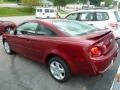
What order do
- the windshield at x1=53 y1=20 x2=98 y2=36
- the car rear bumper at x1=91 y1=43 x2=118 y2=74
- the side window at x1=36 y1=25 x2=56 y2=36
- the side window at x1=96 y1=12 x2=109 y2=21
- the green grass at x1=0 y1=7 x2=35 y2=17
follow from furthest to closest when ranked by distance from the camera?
1. the green grass at x1=0 y1=7 x2=35 y2=17
2. the side window at x1=96 y1=12 x2=109 y2=21
3. the side window at x1=36 y1=25 x2=56 y2=36
4. the windshield at x1=53 y1=20 x2=98 y2=36
5. the car rear bumper at x1=91 y1=43 x2=118 y2=74

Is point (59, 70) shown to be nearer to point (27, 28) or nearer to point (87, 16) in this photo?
point (27, 28)

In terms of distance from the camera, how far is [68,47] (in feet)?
15.3

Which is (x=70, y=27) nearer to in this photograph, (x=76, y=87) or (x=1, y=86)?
(x=76, y=87)

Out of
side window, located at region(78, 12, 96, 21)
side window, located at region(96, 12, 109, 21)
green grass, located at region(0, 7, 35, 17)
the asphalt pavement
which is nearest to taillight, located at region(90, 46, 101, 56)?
the asphalt pavement

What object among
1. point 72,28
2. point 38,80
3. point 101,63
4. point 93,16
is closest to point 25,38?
point 38,80

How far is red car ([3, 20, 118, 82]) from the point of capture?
4473 mm

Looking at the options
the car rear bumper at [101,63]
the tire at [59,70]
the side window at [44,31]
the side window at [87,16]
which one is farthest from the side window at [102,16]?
the tire at [59,70]

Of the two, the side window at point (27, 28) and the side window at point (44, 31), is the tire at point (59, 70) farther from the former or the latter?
the side window at point (27, 28)

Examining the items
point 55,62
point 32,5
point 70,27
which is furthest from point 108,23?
point 32,5

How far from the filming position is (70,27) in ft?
17.8

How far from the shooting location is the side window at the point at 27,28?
5879 mm

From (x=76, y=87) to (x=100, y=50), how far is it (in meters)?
1.05

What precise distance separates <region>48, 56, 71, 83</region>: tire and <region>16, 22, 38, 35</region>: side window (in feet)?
3.75

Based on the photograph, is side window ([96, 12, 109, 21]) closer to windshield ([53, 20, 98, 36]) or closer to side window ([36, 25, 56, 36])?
windshield ([53, 20, 98, 36])
